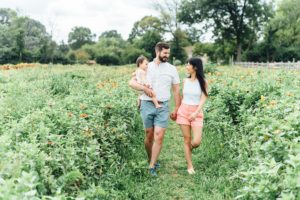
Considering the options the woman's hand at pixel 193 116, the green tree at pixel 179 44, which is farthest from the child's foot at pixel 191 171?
the green tree at pixel 179 44

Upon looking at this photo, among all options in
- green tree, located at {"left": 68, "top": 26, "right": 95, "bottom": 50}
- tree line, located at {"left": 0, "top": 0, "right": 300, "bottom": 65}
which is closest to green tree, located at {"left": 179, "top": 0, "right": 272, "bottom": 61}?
tree line, located at {"left": 0, "top": 0, "right": 300, "bottom": 65}

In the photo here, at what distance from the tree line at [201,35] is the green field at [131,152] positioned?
1470 inches

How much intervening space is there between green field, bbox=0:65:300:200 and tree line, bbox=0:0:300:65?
122 ft

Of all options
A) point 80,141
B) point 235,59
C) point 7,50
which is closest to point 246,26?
point 235,59

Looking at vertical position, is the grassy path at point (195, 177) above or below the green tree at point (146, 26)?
below

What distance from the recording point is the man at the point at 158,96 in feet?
20.4

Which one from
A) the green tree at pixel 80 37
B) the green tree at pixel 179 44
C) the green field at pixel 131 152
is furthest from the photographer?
the green tree at pixel 80 37

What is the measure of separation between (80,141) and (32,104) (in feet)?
6.27

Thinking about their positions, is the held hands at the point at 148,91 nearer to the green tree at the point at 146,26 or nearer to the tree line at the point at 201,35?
the tree line at the point at 201,35

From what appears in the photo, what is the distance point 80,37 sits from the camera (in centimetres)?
8244

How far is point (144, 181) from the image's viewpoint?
5922 mm

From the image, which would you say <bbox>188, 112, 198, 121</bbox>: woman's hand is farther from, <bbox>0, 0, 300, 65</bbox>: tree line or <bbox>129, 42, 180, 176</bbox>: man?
<bbox>0, 0, 300, 65</bbox>: tree line

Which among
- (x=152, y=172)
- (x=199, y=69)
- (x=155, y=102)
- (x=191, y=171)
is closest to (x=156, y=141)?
(x=152, y=172)

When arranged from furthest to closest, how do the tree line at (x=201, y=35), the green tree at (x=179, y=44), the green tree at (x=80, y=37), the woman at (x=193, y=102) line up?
the green tree at (x=80, y=37) → the green tree at (x=179, y=44) → the tree line at (x=201, y=35) → the woman at (x=193, y=102)
